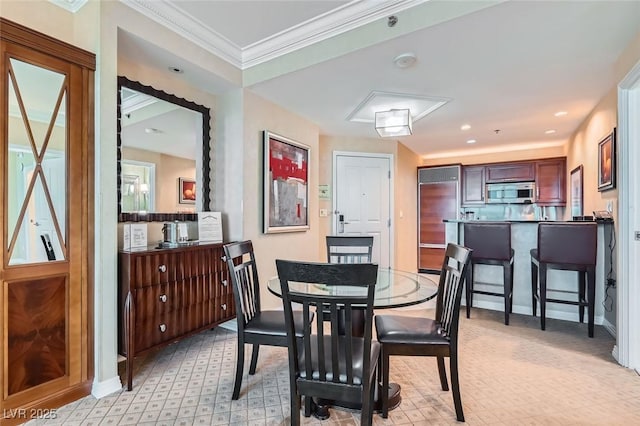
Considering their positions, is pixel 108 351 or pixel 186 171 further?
pixel 186 171

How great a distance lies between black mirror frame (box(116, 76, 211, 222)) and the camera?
7.70 feet

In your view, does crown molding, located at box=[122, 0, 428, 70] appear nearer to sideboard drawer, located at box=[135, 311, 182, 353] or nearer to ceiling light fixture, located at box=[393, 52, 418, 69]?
ceiling light fixture, located at box=[393, 52, 418, 69]

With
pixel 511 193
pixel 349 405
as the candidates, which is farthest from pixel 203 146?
pixel 511 193

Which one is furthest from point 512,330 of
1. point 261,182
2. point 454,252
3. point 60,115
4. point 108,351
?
point 60,115

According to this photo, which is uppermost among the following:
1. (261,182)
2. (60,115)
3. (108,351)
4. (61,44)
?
(61,44)

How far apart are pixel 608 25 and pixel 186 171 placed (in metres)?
3.33

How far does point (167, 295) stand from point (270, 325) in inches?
33.5

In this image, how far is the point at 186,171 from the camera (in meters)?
2.94

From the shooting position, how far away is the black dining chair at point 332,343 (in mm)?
1294

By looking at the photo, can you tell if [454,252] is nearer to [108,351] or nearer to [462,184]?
[108,351]

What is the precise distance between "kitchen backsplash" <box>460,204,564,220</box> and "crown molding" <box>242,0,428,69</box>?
4.54m

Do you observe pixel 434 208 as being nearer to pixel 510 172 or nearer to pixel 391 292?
pixel 510 172

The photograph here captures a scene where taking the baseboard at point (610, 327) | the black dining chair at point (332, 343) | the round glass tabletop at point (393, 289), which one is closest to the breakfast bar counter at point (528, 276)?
the baseboard at point (610, 327)

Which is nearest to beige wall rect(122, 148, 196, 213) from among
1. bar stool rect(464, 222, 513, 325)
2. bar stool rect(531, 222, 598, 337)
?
bar stool rect(464, 222, 513, 325)
